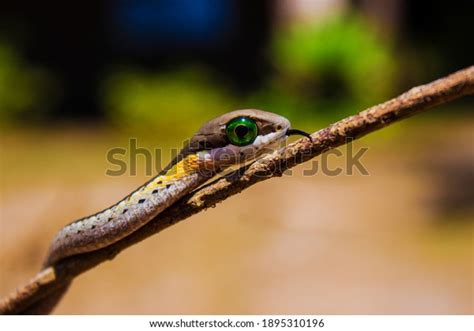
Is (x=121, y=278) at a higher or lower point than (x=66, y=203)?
lower

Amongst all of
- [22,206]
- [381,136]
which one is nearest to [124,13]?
[381,136]

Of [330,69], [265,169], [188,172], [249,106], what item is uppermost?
[330,69]

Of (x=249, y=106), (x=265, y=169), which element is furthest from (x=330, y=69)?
(x=265, y=169)

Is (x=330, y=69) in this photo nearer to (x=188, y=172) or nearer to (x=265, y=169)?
(x=188, y=172)

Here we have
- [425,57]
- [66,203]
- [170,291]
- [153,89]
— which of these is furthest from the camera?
[425,57]

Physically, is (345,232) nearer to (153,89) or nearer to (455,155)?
(455,155)

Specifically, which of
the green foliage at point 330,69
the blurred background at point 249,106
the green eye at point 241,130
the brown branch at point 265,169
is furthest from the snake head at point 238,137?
the green foliage at point 330,69

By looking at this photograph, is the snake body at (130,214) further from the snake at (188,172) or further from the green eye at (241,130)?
the green eye at (241,130)
